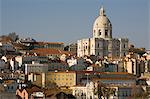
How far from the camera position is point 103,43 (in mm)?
25734

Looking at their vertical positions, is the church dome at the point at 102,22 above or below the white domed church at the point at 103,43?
above

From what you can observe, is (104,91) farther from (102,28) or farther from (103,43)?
(102,28)

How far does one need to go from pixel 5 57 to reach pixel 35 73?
3253 millimetres

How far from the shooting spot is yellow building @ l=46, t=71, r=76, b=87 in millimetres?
19391

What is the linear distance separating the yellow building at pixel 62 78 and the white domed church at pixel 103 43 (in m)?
6.03

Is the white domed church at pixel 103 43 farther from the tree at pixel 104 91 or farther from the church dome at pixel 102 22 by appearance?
the tree at pixel 104 91

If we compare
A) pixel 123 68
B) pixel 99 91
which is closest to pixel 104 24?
pixel 123 68

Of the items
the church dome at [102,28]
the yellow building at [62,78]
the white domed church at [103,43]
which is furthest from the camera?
the church dome at [102,28]

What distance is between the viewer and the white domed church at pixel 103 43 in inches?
1013

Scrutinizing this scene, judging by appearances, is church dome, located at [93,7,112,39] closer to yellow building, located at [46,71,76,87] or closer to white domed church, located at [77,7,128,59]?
white domed church, located at [77,7,128,59]

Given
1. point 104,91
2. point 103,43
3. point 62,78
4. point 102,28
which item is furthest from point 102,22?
point 104,91

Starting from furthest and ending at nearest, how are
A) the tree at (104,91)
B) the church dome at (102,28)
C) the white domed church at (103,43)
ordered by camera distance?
the church dome at (102,28) → the white domed church at (103,43) → the tree at (104,91)

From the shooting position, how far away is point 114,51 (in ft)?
85.6

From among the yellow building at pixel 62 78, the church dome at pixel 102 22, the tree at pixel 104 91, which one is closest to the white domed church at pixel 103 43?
the church dome at pixel 102 22
